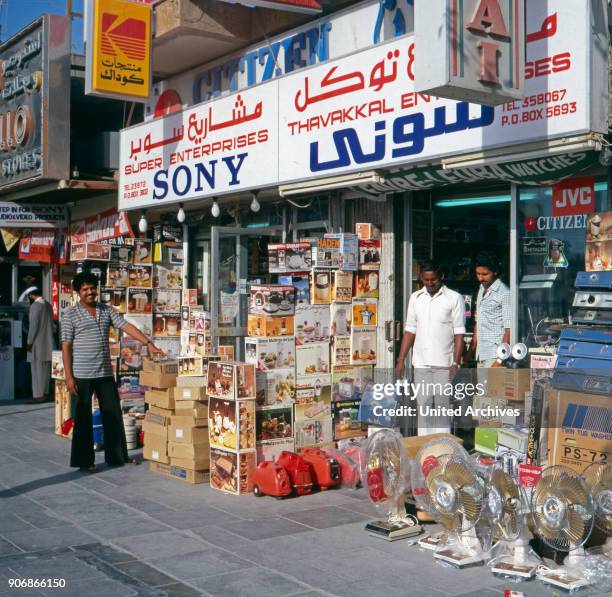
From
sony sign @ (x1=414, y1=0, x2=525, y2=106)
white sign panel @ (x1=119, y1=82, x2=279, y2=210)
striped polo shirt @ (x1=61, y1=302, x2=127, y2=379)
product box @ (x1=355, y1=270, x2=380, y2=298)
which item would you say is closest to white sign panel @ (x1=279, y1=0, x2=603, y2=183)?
sony sign @ (x1=414, y1=0, x2=525, y2=106)

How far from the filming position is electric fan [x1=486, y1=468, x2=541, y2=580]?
17.7ft

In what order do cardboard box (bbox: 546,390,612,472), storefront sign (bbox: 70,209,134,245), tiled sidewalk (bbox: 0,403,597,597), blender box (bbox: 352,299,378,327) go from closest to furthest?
tiled sidewalk (bbox: 0,403,597,597), cardboard box (bbox: 546,390,612,472), blender box (bbox: 352,299,378,327), storefront sign (bbox: 70,209,134,245)

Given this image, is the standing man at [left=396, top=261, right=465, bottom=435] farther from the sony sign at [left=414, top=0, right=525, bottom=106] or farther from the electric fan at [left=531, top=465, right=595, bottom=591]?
the electric fan at [left=531, top=465, right=595, bottom=591]

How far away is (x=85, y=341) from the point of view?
858 centimetres

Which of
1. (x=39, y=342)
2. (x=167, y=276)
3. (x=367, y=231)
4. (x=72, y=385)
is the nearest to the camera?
(x=72, y=385)

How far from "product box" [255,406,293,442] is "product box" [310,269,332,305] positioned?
46.0 inches

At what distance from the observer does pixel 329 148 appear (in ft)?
28.4

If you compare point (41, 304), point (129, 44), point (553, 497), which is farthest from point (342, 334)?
point (41, 304)

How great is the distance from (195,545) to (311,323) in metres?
3.02

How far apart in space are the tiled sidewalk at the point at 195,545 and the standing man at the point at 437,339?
1.20m

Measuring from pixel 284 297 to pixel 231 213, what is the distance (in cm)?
368

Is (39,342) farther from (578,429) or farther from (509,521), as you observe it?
(509,521)

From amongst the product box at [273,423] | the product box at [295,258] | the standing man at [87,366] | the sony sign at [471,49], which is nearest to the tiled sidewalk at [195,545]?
the standing man at [87,366]

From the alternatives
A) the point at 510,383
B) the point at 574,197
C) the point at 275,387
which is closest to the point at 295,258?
the point at 275,387
